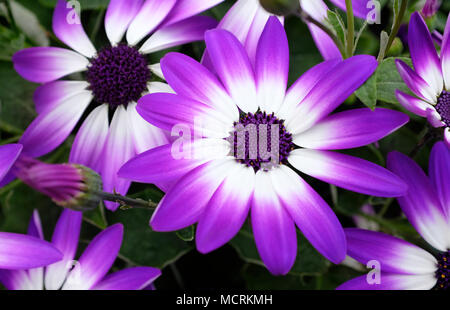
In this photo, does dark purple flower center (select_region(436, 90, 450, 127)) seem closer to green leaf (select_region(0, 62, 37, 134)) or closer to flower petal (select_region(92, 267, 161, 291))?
flower petal (select_region(92, 267, 161, 291))

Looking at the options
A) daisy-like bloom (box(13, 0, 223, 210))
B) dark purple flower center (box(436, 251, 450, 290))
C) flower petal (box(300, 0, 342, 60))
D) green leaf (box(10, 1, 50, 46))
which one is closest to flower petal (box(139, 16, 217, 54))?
daisy-like bloom (box(13, 0, 223, 210))

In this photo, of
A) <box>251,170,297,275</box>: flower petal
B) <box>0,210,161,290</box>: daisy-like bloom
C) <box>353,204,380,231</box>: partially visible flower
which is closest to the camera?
<box>251,170,297,275</box>: flower petal

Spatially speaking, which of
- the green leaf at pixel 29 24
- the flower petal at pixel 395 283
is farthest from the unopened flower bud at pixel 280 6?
the green leaf at pixel 29 24

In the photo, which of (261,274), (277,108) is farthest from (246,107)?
(261,274)

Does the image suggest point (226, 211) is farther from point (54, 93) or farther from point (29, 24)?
point (29, 24)

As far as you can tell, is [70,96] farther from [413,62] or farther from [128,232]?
[413,62]

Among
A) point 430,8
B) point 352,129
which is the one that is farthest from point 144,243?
point 430,8

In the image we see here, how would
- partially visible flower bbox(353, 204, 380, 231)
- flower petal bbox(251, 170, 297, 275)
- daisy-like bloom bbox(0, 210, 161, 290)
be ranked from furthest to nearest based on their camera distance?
partially visible flower bbox(353, 204, 380, 231)
daisy-like bloom bbox(0, 210, 161, 290)
flower petal bbox(251, 170, 297, 275)
